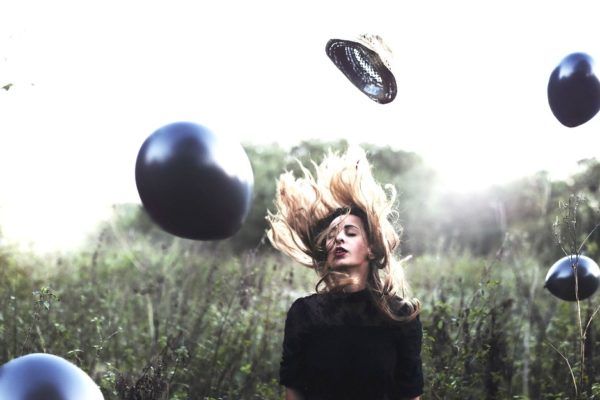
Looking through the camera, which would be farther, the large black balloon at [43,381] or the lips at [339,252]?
the lips at [339,252]

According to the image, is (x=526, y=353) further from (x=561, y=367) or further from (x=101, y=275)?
(x=101, y=275)

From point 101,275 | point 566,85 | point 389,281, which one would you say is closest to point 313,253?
point 389,281

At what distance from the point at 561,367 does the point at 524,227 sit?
348 inches

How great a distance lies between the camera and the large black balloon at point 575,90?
12.6 feet

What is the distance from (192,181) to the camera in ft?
7.48

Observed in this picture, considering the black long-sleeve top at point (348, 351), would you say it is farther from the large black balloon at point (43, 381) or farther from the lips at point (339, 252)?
the large black balloon at point (43, 381)

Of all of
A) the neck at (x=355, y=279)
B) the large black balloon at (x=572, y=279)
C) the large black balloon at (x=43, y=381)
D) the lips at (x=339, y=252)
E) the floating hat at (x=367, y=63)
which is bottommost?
the large black balloon at (x=43, y=381)

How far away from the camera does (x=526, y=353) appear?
4.47m

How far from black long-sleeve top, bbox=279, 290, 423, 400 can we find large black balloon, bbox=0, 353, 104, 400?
0.72 metres

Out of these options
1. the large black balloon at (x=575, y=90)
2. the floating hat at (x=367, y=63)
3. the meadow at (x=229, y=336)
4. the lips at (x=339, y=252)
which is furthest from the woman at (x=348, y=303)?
the large black balloon at (x=575, y=90)

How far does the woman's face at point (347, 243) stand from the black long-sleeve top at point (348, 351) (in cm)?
13

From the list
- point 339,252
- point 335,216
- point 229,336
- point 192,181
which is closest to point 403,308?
point 339,252

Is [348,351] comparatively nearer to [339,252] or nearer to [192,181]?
[339,252]

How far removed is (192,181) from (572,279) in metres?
2.39
